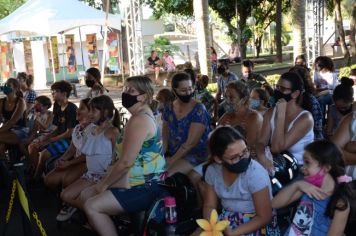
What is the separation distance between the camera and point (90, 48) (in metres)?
25.0

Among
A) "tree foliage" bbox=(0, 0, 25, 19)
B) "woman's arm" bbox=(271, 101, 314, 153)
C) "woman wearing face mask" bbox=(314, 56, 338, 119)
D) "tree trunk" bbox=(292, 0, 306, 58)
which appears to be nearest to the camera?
"woman's arm" bbox=(271, 101, 314, 153)

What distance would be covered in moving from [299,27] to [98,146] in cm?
1386

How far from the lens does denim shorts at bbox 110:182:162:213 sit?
13.6 feet

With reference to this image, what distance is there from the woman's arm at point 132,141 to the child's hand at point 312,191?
52.7 inches

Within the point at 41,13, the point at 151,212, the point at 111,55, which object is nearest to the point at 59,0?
the point at 41,13

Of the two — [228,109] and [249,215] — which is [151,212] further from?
[228,109]

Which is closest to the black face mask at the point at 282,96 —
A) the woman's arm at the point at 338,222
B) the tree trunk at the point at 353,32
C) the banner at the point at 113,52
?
the woman's arm at the point at 338,222

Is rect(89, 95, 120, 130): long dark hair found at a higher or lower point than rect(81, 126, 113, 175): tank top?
higher

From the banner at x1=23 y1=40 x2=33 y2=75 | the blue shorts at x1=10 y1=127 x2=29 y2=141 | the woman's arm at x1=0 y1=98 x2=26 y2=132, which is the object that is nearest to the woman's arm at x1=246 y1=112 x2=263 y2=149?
the woman's arm at x1=0 y1=98 x2=26 y2=132

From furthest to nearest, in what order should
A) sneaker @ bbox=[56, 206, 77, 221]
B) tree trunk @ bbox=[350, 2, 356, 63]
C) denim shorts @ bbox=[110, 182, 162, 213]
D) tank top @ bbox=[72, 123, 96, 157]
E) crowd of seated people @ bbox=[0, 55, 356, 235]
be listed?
tree trunk @ bbox=[350, 2, 356, 63] < sneaker @ bbox=[56, 206, 77, 221] < tank top @ bbox=[72, 123, 96, 157] < denim shorts @ bbox=[110, 182, 162, 213] < crowd of seated people @ bbox=[0, 55, 356, 235]

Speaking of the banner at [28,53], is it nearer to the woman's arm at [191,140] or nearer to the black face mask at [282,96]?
the woman's arm at [191,140]

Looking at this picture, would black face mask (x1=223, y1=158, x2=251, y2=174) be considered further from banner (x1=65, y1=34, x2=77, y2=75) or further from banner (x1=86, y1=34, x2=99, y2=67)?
banner (x1=86, y1=34, x2=99, y2=67)

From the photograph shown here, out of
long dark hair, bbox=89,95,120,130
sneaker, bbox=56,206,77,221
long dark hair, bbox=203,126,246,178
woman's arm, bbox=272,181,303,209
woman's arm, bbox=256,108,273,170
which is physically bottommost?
sneaker, bbox=56,206,77,221

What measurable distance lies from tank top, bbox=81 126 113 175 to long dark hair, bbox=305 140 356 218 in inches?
97.9
